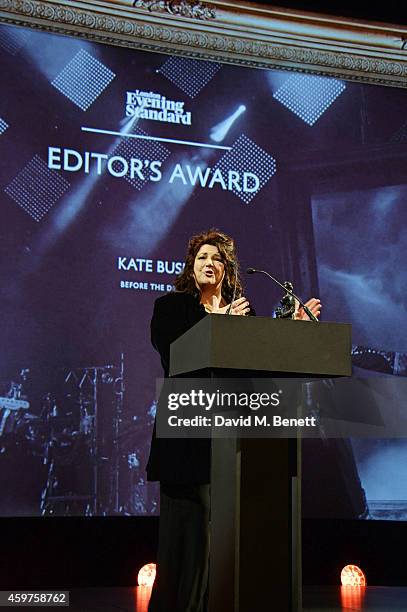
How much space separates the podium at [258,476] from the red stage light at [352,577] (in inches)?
107

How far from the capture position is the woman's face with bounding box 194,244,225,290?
254 centimetres

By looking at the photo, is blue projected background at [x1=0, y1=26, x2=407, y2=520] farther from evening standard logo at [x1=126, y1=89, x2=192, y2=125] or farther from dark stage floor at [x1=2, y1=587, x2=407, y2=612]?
dark stage floor at [x1=2, y1=587, x2=407, y2=612]

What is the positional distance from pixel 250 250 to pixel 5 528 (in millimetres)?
1867

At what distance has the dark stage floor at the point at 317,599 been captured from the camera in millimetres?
3443

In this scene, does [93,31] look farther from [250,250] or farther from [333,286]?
[333,286]

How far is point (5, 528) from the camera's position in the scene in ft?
13.5

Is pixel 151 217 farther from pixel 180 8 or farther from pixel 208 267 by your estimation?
pixel 208 267

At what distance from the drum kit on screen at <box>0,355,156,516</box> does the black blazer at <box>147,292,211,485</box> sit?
1.66 metres

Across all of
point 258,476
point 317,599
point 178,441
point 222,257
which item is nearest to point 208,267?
point 222,257

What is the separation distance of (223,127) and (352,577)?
8.16 feet

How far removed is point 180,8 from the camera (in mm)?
4629

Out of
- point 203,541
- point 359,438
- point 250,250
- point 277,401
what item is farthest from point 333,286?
point 277,401

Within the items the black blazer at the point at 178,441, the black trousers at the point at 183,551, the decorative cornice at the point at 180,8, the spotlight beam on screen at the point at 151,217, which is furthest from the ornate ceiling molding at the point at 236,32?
the black trousers at the point at 183,551

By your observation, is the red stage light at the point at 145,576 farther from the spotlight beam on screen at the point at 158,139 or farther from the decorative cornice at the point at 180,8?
the decorative cornice at the point at 180,8
